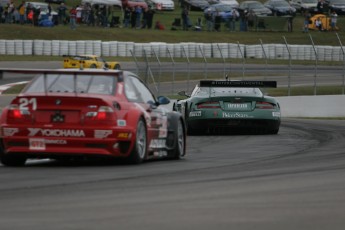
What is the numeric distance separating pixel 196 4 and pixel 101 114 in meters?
58.4

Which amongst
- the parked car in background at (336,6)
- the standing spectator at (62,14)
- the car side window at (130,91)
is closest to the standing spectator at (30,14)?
the standing spectator at (62,14)

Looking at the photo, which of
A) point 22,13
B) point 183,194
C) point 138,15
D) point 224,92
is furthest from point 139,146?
point 138,15

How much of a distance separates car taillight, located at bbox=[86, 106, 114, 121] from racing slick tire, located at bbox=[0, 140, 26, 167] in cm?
91

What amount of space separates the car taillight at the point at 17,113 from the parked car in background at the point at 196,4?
57500 mm

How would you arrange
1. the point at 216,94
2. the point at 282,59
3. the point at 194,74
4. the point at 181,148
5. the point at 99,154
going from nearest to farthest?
the point at 99,154 < the point at 181,148 < the point at 216,94 < the point at 194,74 < the point at 282,59

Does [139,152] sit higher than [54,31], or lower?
higher

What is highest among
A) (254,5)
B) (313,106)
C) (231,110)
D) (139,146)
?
(139,146)

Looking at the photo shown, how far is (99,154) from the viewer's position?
11734 mm

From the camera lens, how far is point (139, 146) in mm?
12195

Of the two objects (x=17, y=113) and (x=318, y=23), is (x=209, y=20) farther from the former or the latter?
(x=17, y=113)

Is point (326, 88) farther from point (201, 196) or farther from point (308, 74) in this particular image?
point (201, 196)

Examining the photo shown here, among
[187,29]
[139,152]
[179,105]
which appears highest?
[139,152]

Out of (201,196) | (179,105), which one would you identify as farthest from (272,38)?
(201,196)

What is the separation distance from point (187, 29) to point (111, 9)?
18.5ft
